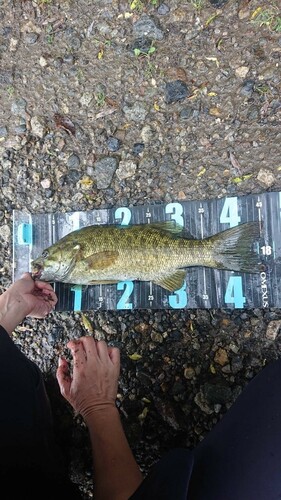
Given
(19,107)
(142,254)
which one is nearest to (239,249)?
(142,254)

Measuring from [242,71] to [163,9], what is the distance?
0.73 metres

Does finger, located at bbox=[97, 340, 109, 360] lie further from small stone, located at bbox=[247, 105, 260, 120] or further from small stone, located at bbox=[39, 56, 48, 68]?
small stone, located at bbox=[39, 56, 48, 68]

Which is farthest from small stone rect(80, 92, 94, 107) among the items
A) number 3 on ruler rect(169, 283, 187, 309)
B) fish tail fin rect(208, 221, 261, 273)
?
number 3 on ruler rect(169, 283, 187, 309)

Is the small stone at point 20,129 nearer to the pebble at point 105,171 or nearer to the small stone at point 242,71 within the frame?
the pebble at point 105,171

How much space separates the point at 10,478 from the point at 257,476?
114cm

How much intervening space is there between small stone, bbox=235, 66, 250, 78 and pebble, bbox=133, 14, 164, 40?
23.5 inches

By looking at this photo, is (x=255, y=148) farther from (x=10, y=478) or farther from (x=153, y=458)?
(x=10, y=478)

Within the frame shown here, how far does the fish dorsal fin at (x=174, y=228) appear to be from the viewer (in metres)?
2.97

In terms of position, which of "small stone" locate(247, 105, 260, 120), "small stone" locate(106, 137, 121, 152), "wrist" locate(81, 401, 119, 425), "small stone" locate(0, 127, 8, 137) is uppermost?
"small stone" locate(0, 127, 8, 137)

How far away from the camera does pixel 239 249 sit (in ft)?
9.14

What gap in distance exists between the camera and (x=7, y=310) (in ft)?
9.80

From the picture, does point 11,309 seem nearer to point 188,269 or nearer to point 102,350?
point 102,350

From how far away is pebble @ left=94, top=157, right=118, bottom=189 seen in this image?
3.22m

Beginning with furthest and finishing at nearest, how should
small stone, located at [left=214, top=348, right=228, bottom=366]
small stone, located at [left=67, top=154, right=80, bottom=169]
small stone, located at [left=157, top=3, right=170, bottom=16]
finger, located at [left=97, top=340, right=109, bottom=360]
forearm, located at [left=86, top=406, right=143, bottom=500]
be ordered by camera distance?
small stone, located at [left=67, top=154, right=80, bottom=169], small stone, located at [left=157, top=3, right=170, bottom=16], finger, located at [left=97, top=340, right=109, bottom=360], small stone, located at [left=214, top=348, right=228, bottom=366], forearm, located at [left=86, top=406, right=143, bottom=500]
